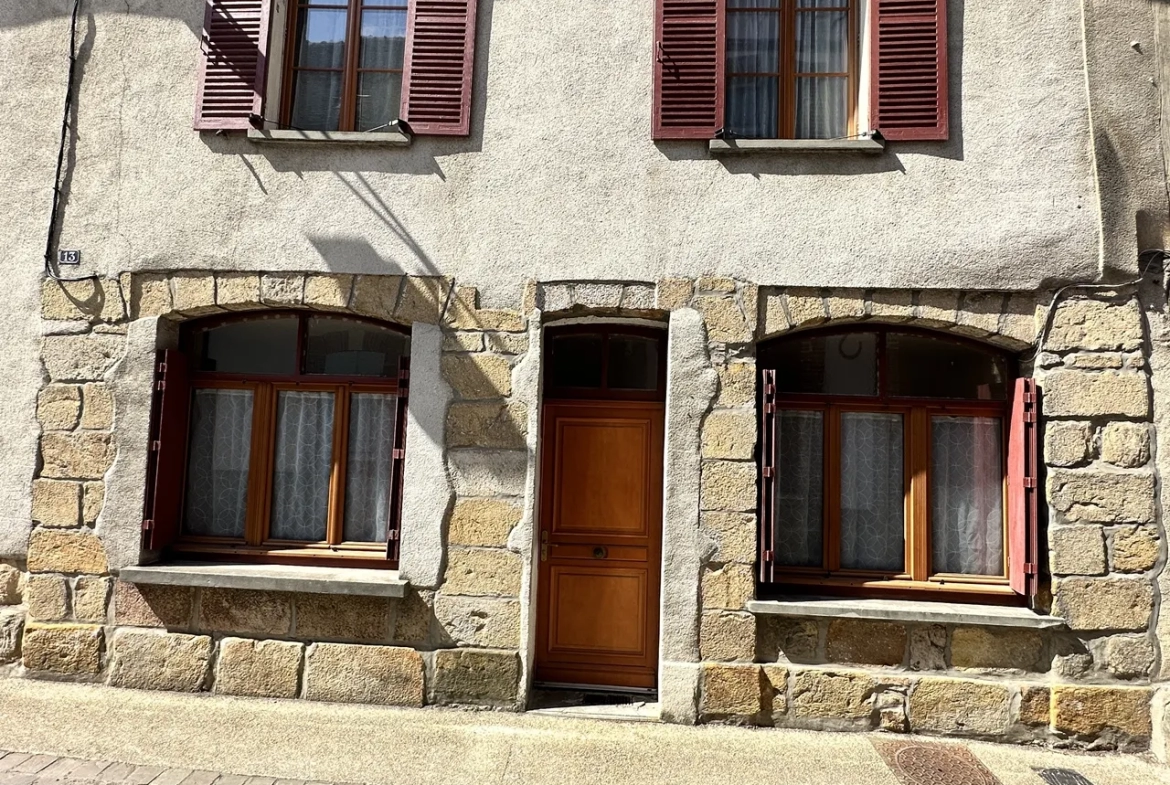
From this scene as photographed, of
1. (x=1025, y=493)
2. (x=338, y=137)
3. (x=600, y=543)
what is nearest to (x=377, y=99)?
(x=338, y=137)

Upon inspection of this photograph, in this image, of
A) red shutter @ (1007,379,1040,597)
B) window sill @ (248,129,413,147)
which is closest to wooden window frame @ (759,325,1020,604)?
red shutter @ (1007,379,1040,597)

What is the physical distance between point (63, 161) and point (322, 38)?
1.84 m

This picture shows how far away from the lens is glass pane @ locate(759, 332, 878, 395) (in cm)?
444

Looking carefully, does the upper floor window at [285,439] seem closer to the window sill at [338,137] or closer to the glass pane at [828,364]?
the window sill at [338,137]

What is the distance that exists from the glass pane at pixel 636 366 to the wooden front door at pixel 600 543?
0.46ft

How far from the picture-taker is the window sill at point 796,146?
167 inches

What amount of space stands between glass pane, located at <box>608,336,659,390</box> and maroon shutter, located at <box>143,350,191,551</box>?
2759 mm

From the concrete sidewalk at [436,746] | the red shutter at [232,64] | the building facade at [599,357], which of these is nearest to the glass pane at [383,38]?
the building facade at [599,357]

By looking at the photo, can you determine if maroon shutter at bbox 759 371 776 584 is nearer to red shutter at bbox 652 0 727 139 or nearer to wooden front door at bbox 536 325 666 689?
wooden front door at bbox 536 325 666 689

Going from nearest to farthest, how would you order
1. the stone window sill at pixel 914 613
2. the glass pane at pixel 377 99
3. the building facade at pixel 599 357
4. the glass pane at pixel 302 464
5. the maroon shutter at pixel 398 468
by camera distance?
the stone window sill at pixel 914 613
the building facade at pixel 599 357
the maroon shutter at pixel 398 468
the glass pane at pixel 302 464
the glass pane at pixel 377 99

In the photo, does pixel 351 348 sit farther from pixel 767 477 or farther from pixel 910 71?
pixel 910 71

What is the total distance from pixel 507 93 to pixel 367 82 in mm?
1013

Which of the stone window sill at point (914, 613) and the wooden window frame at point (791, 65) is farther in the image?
the wooden window frame at point (791, 65)

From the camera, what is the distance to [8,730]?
374 centimetres
